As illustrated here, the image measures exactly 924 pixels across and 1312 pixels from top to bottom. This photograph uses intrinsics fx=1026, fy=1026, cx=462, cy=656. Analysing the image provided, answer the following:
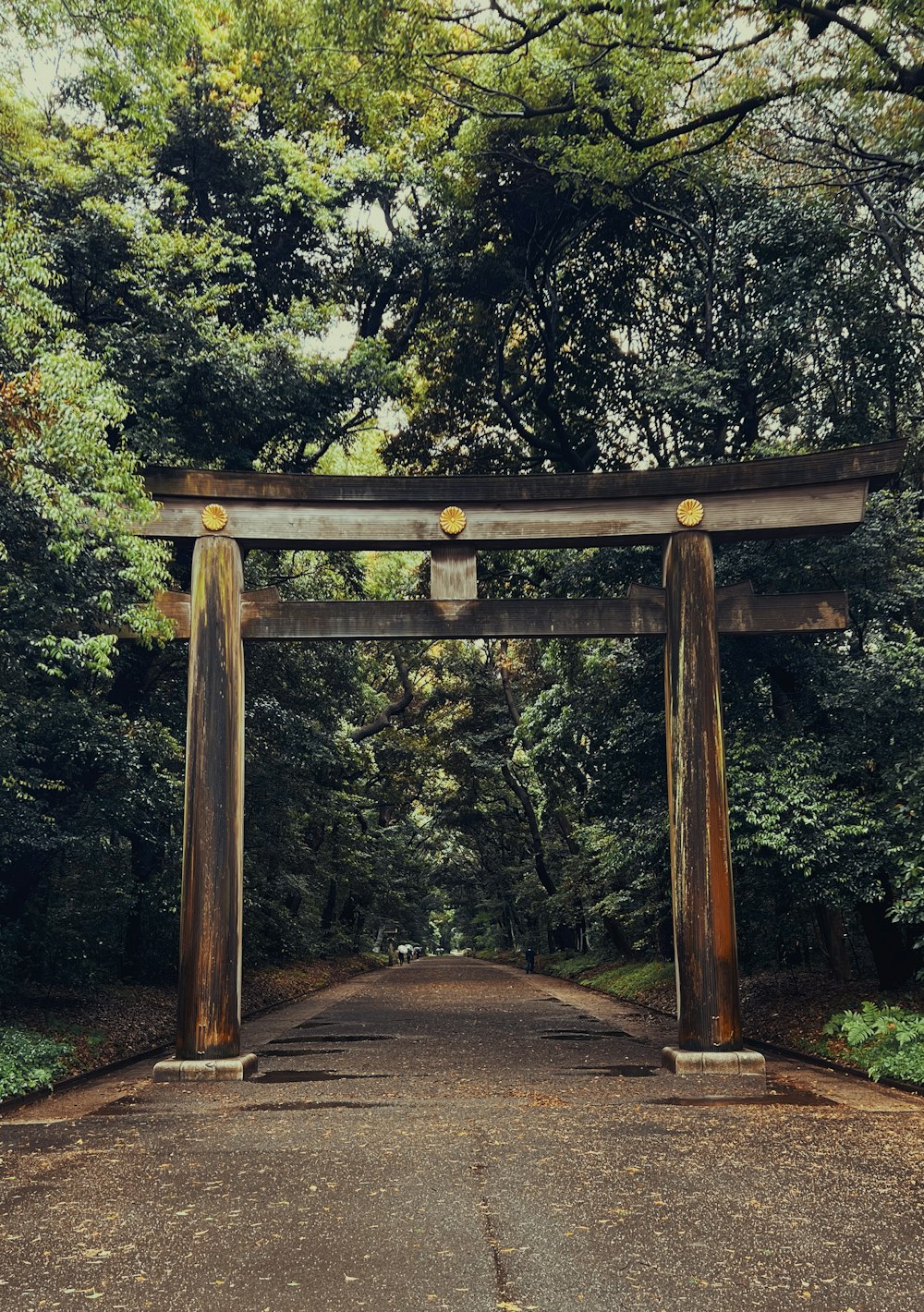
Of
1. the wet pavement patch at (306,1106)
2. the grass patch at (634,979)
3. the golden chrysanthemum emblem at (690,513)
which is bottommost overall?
the grass patch at (634,979)

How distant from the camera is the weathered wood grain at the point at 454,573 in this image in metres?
11.3

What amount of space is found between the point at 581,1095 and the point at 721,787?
336 cm

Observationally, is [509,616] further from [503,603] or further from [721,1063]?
[721,1063]

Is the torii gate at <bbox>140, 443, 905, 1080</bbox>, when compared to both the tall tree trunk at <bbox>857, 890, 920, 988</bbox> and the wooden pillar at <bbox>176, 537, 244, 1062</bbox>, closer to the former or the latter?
the wooden pillar at <bbox>176, 537, 244, 1062</bbox>

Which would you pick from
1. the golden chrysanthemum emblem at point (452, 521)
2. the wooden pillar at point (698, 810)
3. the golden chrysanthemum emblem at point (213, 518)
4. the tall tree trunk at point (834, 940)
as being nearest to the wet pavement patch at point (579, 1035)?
the tall tree trunk at point (834, 940)

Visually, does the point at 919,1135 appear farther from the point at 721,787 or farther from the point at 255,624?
the point at 255,624

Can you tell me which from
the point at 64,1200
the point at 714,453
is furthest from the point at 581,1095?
the point at 714,453

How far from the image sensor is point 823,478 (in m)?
10.9

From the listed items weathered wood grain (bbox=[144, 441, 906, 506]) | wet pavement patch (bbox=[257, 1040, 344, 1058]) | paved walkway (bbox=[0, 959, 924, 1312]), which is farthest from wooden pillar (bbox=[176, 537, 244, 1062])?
wet pavement patch (bbox=[257, 1040, 344, 1058])

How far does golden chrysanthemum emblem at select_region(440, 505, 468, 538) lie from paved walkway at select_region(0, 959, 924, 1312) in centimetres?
573

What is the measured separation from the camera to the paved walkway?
4496mm

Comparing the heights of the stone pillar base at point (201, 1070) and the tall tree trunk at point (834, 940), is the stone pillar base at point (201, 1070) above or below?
below

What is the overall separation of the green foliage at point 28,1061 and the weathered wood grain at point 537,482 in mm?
5905

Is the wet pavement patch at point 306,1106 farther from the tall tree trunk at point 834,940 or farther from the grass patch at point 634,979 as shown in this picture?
the grass patch at point 634,979
